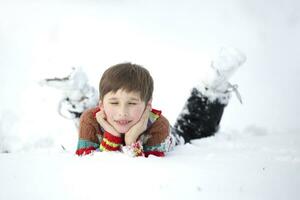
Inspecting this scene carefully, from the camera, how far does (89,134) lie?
263 centimetres

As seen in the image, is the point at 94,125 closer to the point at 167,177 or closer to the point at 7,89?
the point at 167,177

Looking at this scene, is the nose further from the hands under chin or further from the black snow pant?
the black snow pant

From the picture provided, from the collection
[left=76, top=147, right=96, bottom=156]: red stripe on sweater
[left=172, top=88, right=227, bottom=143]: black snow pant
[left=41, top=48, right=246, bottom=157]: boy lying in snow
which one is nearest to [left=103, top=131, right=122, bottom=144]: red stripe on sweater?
[left=41, top=48, right=246, bottom=157]: boy lying in snow

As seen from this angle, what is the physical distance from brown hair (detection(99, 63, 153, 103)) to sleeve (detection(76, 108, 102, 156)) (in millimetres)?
237

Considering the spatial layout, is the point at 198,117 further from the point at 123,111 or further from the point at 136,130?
the point at 123,111

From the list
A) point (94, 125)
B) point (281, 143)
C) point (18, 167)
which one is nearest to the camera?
point (18, 167)

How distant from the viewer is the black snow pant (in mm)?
3629

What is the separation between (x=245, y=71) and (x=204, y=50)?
0.97m

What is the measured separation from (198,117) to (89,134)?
1334mm

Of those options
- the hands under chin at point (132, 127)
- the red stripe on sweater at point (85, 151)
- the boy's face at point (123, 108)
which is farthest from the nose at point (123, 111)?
the red stripe on sweater at point (85, 151)

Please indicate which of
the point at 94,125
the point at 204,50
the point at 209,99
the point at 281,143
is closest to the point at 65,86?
the point at 94,125

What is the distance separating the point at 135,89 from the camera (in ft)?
7.81

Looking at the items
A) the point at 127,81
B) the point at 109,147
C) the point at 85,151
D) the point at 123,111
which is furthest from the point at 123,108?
the point at 85,151

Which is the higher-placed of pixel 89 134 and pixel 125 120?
pixel 125 120
